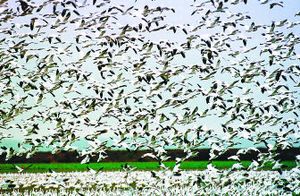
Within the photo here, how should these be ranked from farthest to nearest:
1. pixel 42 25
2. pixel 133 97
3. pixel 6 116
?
pixel 133 97, pixel 6 116, pixel 42 25

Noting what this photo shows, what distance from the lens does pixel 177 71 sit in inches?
670

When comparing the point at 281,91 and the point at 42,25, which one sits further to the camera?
the point at 281,91

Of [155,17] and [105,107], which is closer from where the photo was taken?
[155,17]

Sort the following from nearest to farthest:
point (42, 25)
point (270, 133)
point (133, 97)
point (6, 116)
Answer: point (42, 25), point (6, 116), point (133, 97), point (270, 133)

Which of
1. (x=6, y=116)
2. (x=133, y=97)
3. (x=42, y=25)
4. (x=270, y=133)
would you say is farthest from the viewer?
(x=270, y=133)

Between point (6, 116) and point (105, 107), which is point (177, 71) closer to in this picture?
point (105, 107)

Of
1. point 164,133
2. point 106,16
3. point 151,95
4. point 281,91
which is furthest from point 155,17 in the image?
point 281,91

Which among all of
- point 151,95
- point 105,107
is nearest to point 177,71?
point 151,95

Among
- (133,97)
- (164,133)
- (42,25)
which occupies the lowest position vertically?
(164,133)

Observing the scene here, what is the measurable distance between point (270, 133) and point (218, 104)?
336 centimetres

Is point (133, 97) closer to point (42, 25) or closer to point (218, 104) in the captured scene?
point (218, 104)

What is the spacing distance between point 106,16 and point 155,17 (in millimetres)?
1557

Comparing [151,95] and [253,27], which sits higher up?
[253,27]

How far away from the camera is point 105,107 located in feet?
57.7
